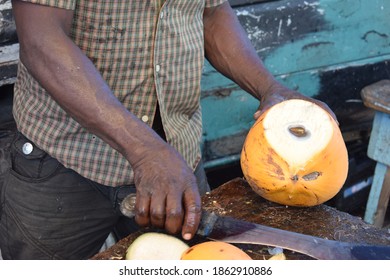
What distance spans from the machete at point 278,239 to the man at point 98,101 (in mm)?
211

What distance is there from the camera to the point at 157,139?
200 centimetres

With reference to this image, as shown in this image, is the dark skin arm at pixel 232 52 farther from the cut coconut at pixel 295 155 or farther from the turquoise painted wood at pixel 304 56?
the turquoise painted wood at pixel 304 56

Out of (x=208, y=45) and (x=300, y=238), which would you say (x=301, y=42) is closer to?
(x=208, y=45)

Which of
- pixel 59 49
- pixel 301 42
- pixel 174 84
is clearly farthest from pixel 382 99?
pixel 59 49

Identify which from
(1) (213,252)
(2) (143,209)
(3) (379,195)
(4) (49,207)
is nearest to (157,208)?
(2) (143,209)

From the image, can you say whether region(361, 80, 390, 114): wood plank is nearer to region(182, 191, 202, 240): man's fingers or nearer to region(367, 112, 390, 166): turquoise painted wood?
region(367, 112, 390, 166): turquoise painted wood

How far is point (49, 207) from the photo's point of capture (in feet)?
8.34

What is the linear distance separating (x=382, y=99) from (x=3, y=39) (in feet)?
6.74

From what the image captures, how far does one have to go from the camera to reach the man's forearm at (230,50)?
2643mm

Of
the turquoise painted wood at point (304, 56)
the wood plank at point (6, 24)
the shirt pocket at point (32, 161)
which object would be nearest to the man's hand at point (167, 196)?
the shirt pocket at point (32, 161)

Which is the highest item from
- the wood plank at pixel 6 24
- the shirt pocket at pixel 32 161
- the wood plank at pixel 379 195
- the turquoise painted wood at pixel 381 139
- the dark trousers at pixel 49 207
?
the wood plank at pixel 6 24

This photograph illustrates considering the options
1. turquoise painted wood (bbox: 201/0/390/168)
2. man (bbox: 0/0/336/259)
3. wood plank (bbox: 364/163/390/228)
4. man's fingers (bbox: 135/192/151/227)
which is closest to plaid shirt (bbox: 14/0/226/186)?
man (bbox: 0/0/336/259)

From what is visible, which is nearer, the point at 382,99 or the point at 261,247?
the point at 261,247

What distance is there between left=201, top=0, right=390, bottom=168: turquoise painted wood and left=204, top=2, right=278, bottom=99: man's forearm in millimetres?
826
